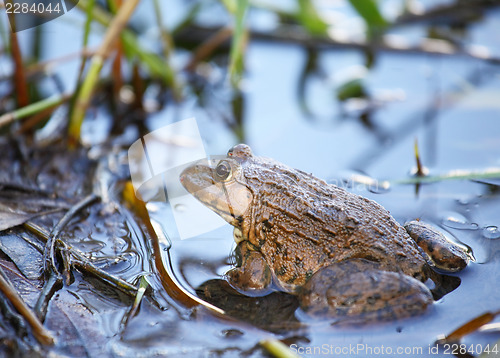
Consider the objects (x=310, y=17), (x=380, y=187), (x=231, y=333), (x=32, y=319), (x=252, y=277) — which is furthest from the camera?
(x=310, y=17)

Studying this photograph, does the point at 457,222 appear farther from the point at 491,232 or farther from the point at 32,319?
the point at 32,319

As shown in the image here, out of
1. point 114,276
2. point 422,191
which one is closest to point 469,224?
point 422,191

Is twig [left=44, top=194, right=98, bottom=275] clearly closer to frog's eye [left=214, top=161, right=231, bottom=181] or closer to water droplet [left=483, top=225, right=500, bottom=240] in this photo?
frog's eye [left=214, top=161, right=231, bottom=181]

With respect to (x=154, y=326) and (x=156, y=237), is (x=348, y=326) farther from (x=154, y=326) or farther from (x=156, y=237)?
(x=156, y=237)

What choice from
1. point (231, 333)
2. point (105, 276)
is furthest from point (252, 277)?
point (105, 276)

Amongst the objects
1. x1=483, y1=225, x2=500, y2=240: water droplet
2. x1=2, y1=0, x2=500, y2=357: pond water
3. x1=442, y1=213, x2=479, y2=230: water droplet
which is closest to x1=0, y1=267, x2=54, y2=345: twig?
x1=2, y1=0, x2=500, y2=357: pond water

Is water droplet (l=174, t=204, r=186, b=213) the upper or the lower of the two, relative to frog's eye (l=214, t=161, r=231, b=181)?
lower

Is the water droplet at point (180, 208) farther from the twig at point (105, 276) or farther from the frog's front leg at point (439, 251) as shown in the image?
the frog's front leg at point (439, 251)
